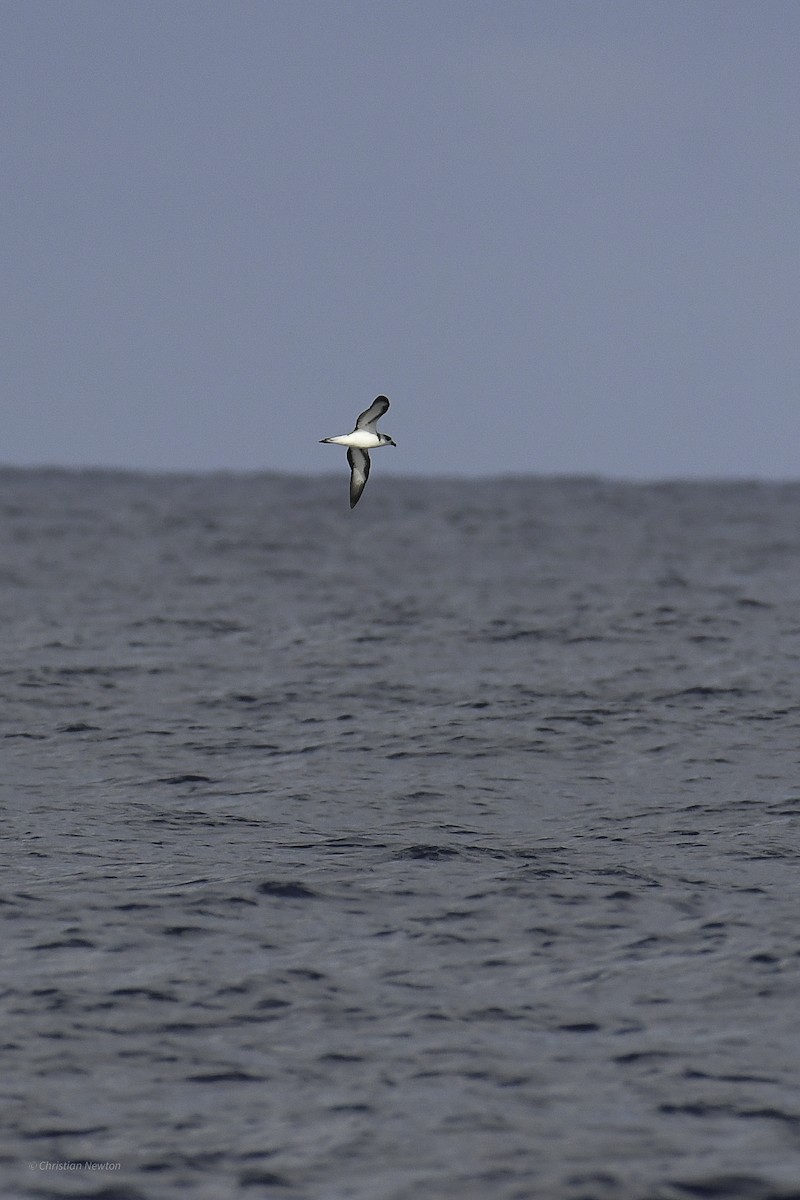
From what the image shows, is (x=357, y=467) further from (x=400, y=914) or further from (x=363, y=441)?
(x=400, y=914)

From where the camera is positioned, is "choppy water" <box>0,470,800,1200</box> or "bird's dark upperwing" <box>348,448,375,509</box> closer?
"choppy water" <box>0,470,800,1200</box>

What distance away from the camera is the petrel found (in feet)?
67.0

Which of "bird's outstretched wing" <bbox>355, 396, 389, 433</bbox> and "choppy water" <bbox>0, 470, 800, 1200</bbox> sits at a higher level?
"bird's outstretched wing" <bbox>355, 396, 389, 433</bbox>

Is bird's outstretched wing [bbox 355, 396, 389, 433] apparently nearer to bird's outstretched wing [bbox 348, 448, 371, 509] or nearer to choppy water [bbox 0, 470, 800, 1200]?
bird's outstretched wing [bbox 348, 448, 371, 509]

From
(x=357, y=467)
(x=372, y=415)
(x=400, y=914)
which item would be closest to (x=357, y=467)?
(x=357, y=467)

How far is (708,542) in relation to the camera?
8575 centimetres

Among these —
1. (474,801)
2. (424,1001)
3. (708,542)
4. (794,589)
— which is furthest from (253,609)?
(708,542)

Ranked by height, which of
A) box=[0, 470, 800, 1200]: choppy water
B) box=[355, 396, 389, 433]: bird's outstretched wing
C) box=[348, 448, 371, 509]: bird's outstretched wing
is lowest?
box=[0, 470, 800, 1200]: choppy water

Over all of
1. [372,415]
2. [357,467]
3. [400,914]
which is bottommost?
[400,914]

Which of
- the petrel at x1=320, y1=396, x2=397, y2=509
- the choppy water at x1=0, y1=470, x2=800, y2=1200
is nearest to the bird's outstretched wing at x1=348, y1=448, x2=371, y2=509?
the petrel at x1=320, y1=396, x2=397, y2=509

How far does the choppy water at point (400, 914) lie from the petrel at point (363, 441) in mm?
4691

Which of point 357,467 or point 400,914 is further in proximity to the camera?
point 357,467

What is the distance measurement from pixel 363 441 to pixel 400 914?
589 centimetres

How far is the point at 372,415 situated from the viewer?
819 inches
